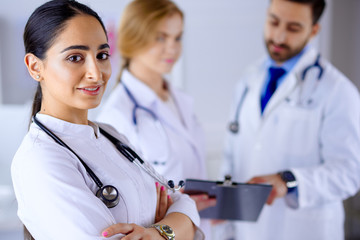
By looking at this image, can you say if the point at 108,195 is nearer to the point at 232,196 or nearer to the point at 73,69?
the point at 73,69

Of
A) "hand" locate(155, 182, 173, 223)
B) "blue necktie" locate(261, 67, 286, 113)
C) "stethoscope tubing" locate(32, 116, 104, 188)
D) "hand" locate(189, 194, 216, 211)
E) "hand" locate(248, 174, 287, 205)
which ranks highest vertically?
"stethoscope tubing" locate(32, 116, 104, 188)

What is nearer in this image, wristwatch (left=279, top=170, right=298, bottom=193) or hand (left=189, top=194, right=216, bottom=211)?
hand (left=189, top=194, right=216, bottom=211)

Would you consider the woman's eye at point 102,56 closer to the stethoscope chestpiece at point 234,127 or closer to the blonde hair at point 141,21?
the blonde hair at point 141,21

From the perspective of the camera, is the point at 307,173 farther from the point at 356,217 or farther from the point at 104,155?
the point at 356,217

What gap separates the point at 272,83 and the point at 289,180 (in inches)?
23.5

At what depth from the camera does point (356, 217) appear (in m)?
2.94

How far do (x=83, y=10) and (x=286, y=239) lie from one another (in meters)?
1.47

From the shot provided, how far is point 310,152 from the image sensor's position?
180cm

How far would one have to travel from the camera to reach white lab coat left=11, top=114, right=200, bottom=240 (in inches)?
30.3

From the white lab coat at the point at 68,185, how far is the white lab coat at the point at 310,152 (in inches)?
39.4

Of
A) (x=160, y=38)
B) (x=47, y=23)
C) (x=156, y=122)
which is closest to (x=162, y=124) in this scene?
(x=156, y=122)

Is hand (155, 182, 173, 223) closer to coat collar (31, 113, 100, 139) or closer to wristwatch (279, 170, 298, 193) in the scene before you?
coat collar (31, 113, 100, 139)

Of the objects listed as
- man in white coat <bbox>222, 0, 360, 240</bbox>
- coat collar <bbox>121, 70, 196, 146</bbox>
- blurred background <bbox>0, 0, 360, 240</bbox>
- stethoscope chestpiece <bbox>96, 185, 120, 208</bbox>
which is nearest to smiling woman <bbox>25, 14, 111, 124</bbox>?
stethoscope chestpiece <bbox>96, 185, 120, 208</bbox>

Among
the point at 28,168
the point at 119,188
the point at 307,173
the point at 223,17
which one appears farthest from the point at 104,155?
the point at 223,17
